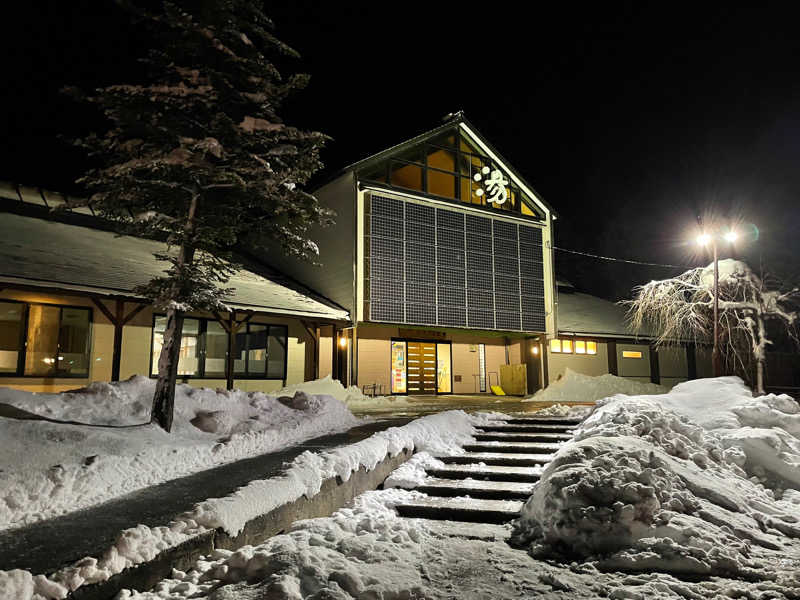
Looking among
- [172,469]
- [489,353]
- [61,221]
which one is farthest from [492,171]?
[172,469]

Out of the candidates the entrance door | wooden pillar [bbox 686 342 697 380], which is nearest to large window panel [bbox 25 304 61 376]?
the entrance door

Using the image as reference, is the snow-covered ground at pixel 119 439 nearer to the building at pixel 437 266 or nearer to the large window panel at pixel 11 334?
the large window panel at pixel 11 334

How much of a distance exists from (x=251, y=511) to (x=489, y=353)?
20.8 meters

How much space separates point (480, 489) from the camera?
6516 mm

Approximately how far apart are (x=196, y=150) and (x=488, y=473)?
6.08 metres

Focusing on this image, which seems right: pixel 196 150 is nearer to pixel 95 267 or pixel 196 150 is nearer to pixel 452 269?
pixel 95 267

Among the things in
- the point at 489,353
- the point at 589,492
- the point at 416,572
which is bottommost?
the point at 416,572

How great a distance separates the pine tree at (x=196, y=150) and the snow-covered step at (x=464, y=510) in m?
3.46

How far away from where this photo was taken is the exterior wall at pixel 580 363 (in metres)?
24.0

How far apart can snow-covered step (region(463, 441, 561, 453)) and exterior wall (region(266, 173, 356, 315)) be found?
36.1 ft

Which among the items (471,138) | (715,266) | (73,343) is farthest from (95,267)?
(715,266)

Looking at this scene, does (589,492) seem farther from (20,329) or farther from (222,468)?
(20,329)

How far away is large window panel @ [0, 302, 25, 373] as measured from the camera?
42.5 ft

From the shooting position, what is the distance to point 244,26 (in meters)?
7.64
